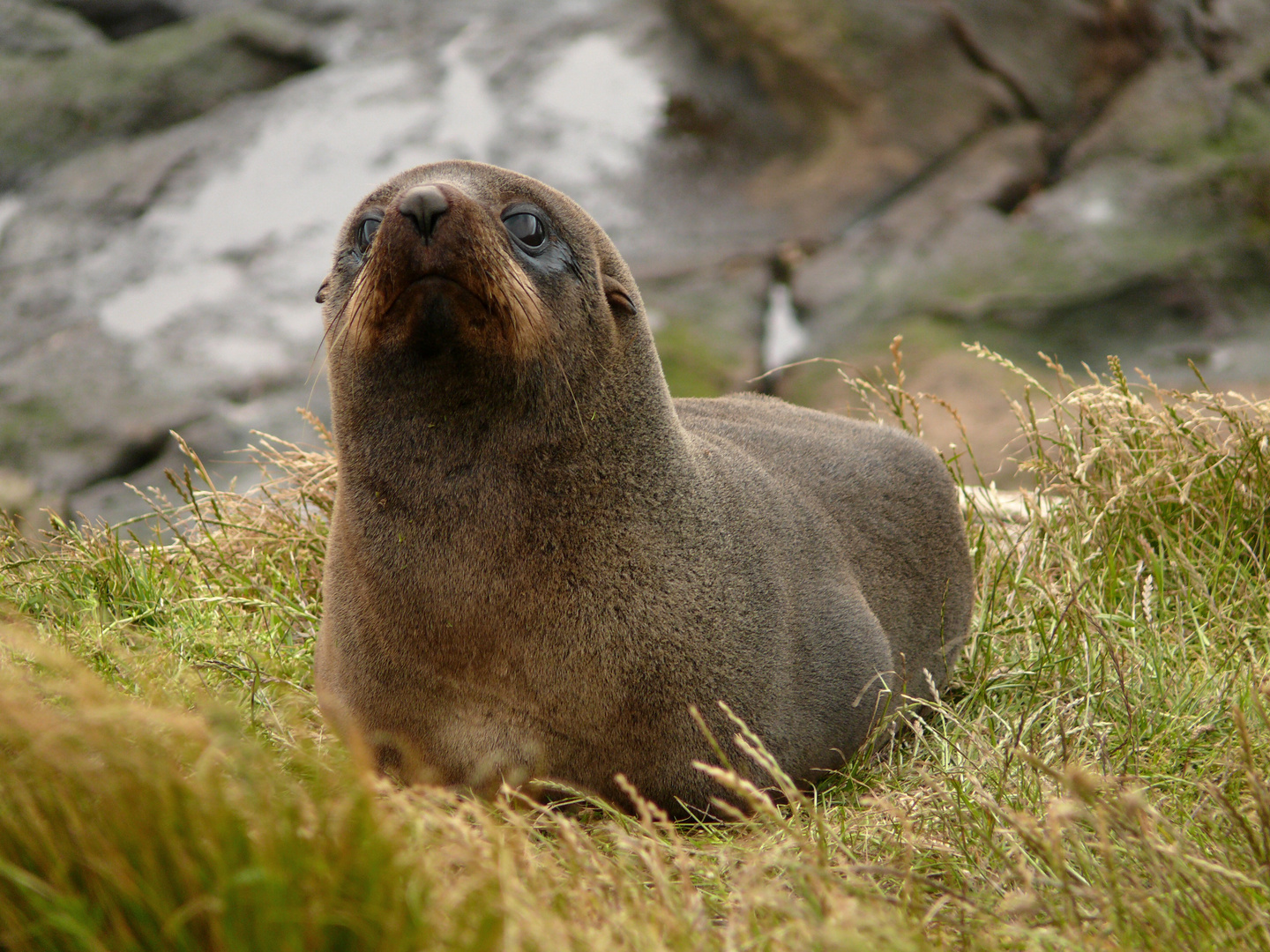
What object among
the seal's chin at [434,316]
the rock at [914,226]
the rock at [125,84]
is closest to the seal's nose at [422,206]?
the seal's chin at [434,316]

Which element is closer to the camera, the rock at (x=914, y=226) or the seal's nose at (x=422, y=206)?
the seal's nose at (x=422, y=206)

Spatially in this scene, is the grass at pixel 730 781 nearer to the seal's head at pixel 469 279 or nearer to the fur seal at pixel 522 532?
the fur seal at pixel 522 532

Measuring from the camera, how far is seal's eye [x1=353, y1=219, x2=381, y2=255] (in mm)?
2912

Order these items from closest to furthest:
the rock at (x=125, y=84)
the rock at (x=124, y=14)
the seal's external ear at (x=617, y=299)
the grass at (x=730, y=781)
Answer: the grass at (x=730, y=781)
the seal's external ear at (x=617, y=299)
the rock at (x=125, y=84)
the rock at (x=124, y=14)

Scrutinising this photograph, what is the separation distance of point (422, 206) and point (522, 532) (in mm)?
803

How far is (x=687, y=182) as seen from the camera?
1276cm

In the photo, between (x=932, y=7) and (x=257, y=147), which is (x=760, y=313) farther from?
(x=257, y=147)

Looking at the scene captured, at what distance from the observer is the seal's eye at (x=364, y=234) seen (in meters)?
2.91

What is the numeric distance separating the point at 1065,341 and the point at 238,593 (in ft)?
30.2

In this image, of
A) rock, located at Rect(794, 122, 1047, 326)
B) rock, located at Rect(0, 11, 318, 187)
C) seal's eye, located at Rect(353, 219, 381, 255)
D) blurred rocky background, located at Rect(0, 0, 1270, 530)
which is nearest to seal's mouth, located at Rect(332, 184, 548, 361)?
seal's eye, located at Rect(353, 219, 381, 255)

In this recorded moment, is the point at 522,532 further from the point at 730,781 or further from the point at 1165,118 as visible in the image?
the point at 1165,118

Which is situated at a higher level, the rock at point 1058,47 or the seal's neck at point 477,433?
the rock at point 1058,47

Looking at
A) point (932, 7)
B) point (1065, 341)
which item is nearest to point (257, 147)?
point (932, 7)

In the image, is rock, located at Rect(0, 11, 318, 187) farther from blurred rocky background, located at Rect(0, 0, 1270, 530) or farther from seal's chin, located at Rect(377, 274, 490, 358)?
seal's chin, located at Rect(377, 274, 490, 358)
